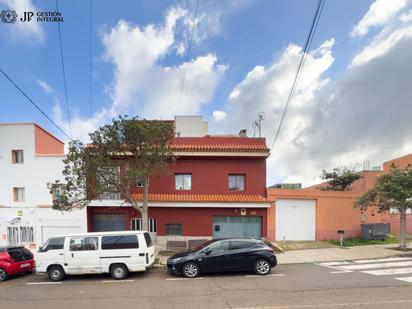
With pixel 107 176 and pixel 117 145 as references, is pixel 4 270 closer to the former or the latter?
pixel 107 176

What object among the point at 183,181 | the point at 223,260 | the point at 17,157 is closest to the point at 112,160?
the point at 183,181

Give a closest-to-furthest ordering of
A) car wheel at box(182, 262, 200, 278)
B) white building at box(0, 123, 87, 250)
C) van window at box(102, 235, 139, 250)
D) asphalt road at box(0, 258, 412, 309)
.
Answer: asphalt road at box(0, 258, 412, 309) → car wheel at box(182, 262, 200, 278) → van window at box(102, 235, 139, 250) → white building at box(0, 123, 87, 250)

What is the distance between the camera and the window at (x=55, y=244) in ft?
36.1

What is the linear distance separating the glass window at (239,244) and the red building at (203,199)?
19.6 feet

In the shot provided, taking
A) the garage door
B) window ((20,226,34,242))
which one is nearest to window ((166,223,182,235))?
the garage door

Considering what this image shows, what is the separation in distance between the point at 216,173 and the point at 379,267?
394 inches

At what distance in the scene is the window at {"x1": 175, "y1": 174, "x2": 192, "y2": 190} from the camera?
1802 centimetres

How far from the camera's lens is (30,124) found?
1723 centimetres

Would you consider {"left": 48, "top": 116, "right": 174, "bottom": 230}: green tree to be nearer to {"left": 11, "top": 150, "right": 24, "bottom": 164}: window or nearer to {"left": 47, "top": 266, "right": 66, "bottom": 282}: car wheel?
{"left": 47, "top": 266, "right": 66, "bottom": 282}: car wheel

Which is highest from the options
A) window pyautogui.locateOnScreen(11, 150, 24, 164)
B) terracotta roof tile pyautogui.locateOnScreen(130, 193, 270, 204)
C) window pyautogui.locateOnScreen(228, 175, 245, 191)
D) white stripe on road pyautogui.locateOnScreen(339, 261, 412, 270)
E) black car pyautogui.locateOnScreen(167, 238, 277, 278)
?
window pyautogui.locateOnScreen(11, 150, 24, 164)

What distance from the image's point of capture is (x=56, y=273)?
1073 cm

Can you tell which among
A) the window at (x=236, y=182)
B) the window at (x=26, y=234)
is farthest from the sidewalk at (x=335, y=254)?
the window at (x=26, y=234)

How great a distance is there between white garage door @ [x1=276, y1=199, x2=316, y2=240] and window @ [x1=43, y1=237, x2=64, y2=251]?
12899 mm

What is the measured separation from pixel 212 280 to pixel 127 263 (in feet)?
11.3
